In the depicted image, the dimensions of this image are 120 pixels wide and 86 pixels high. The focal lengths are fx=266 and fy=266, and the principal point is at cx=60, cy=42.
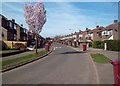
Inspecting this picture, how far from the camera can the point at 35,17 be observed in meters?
38.4

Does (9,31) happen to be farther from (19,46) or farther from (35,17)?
(35,17)

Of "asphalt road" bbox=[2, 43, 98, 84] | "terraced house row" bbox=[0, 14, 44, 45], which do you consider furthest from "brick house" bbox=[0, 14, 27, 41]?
"asphalt road" bbox=[2, 43, 98, 84]

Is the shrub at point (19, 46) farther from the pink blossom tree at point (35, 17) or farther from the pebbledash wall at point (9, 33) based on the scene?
the pink blossom tree at point (35, 17)

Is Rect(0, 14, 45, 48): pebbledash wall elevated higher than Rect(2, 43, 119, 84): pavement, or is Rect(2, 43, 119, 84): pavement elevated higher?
Rect(0, 14, 45, 48): pebbledash wall

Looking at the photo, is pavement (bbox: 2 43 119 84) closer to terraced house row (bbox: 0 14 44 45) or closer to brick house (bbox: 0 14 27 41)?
terraced house row (bbox: 0 14 44 45)

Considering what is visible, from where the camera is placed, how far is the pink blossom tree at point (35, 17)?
3834 cm

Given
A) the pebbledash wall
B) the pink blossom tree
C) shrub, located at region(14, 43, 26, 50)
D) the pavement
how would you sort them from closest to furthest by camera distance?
the pavement, the pink blossom tree, shrub, located at region(14, 43, 26, 50), the pebbledash wall

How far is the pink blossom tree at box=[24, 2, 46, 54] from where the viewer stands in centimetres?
3834

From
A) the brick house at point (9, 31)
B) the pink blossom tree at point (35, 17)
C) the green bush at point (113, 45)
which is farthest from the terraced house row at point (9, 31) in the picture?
the green bush at point (113, 45)

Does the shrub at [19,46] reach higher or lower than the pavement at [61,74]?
higher

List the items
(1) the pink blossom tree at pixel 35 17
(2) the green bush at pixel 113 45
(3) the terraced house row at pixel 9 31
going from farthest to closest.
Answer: (3) the terraced house row at pixel 9 31
(2) the green bush at pixel 113 45
(1) the pink blossom tree at pixel 35 17

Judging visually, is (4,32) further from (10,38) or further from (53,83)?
(53,83)

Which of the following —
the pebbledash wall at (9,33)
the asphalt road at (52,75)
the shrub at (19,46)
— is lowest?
the asphalt road at (52,75)

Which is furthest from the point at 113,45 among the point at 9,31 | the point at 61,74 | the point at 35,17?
the point at 61,74
